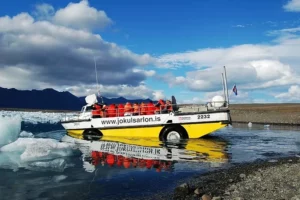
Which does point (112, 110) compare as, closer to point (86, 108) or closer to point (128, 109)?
point (128, 109)

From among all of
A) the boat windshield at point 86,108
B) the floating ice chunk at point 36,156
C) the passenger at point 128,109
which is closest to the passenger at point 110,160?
the floating ice chunk at point 36,156

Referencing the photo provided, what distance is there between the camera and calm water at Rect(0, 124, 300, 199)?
26.7ft

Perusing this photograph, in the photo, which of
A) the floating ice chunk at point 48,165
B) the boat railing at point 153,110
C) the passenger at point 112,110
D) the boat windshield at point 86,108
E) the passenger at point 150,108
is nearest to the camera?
the floating ice chunk at point 48,165

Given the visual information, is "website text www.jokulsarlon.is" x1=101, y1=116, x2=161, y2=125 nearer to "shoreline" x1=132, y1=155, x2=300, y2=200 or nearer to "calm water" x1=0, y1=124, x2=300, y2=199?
"calm water" x1=0, y1=124, x2=300, y2=199

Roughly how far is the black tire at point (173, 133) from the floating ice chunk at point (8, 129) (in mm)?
8460

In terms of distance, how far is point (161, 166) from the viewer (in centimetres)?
1116

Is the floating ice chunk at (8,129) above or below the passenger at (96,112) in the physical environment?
below

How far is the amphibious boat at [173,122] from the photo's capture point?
18062mm

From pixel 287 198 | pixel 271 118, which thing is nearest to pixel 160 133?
pixel 287 198

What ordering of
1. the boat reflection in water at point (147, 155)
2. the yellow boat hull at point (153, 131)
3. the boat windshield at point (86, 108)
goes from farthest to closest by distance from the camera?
the boat windshield at point (86, 108)
the yellow boat hull at point (153, 131)
the boat reflection in water at point (147, 155)

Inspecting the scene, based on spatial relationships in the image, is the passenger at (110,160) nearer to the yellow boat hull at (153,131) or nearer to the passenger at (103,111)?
the yellow boat hull at (153,131)

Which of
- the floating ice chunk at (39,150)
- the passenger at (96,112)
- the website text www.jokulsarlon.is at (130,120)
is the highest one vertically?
the passenger at (96,112)

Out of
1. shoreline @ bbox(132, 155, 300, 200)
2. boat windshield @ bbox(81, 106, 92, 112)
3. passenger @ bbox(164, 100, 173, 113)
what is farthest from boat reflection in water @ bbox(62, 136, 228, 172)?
boat windshield @ bbox(81, 106, 92, 112)

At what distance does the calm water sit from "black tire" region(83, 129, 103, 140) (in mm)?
4288
